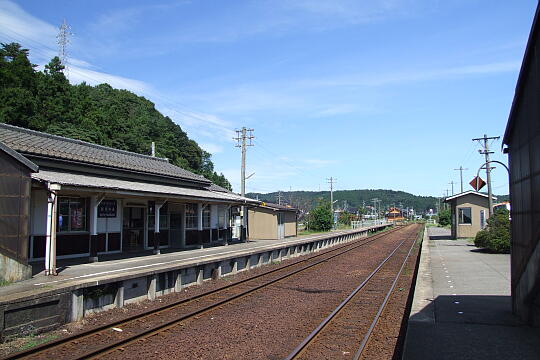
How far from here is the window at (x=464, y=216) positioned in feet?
104

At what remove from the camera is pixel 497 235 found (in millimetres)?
19859

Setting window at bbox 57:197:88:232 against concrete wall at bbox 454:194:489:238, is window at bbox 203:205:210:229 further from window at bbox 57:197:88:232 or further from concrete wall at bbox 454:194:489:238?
concrete wall at bbox 454:194:489:238

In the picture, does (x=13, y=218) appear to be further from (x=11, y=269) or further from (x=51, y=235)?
(x=51, y=235)

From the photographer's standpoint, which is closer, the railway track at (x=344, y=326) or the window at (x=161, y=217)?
the railway track at (x=344, y=326)

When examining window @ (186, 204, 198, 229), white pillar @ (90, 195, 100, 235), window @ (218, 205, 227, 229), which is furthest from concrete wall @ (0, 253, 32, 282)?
window @ (218, 205, 227, 229)

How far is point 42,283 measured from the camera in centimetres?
952

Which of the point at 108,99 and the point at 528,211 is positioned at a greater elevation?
the point at 108,99

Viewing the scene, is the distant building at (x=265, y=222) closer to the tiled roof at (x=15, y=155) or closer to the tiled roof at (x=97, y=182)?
the tiled roof at (x=97, y=182)

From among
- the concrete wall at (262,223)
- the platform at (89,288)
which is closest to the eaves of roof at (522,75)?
the platform at (89,288)

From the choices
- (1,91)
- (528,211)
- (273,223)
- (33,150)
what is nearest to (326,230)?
(273,223)

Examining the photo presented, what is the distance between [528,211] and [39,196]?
40.7 ft

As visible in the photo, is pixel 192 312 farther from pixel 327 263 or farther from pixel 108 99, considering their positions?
pixel 108 99

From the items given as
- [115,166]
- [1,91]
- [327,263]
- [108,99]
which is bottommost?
[327,263]

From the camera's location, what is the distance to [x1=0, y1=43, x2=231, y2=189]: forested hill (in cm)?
4159
